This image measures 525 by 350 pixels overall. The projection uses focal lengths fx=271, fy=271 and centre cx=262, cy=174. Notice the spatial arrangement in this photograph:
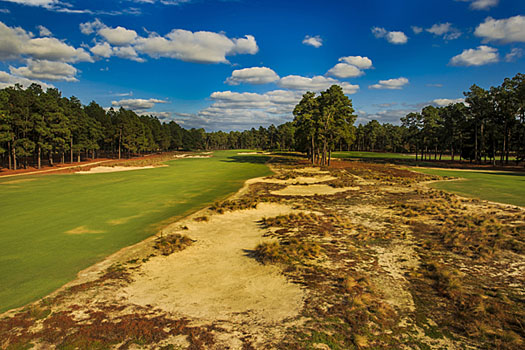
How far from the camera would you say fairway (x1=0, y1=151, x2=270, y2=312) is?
35.3 feet

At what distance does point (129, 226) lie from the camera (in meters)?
17.7

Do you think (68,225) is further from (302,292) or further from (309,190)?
(309,190)

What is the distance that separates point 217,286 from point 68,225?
536 inches

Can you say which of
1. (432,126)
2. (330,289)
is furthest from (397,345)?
(432,126)

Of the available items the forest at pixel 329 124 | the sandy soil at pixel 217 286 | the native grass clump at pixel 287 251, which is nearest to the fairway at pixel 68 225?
the sandy soil at pixel 217 286

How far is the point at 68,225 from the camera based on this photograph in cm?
1781

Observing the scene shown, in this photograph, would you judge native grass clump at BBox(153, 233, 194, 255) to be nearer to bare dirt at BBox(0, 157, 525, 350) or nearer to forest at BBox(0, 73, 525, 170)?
bare dirt at BBox(0, 157, 525, 350)

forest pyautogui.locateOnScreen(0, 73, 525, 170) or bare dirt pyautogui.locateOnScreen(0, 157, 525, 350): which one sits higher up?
forest pyautogui.locateOnScreen(0, 73, 525, 170)

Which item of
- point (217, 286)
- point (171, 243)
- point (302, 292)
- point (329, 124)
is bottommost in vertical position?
point (217, 286)

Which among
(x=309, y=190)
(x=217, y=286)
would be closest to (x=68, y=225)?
(x=217, y=286)

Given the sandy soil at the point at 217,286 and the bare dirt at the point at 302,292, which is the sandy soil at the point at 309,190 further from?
the sandy soil at the point at 217,286

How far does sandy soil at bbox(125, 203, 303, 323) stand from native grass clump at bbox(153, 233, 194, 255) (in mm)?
353

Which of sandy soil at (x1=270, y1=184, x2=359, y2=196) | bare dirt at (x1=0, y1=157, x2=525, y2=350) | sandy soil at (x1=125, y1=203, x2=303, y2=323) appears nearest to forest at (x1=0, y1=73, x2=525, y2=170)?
sandy soil at (x1=270, y1=184, x2=359, y2=196)

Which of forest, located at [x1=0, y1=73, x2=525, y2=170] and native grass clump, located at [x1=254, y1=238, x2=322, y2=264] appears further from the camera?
forest, located at [x1=0, y1=73, x2=525, y2=170]
